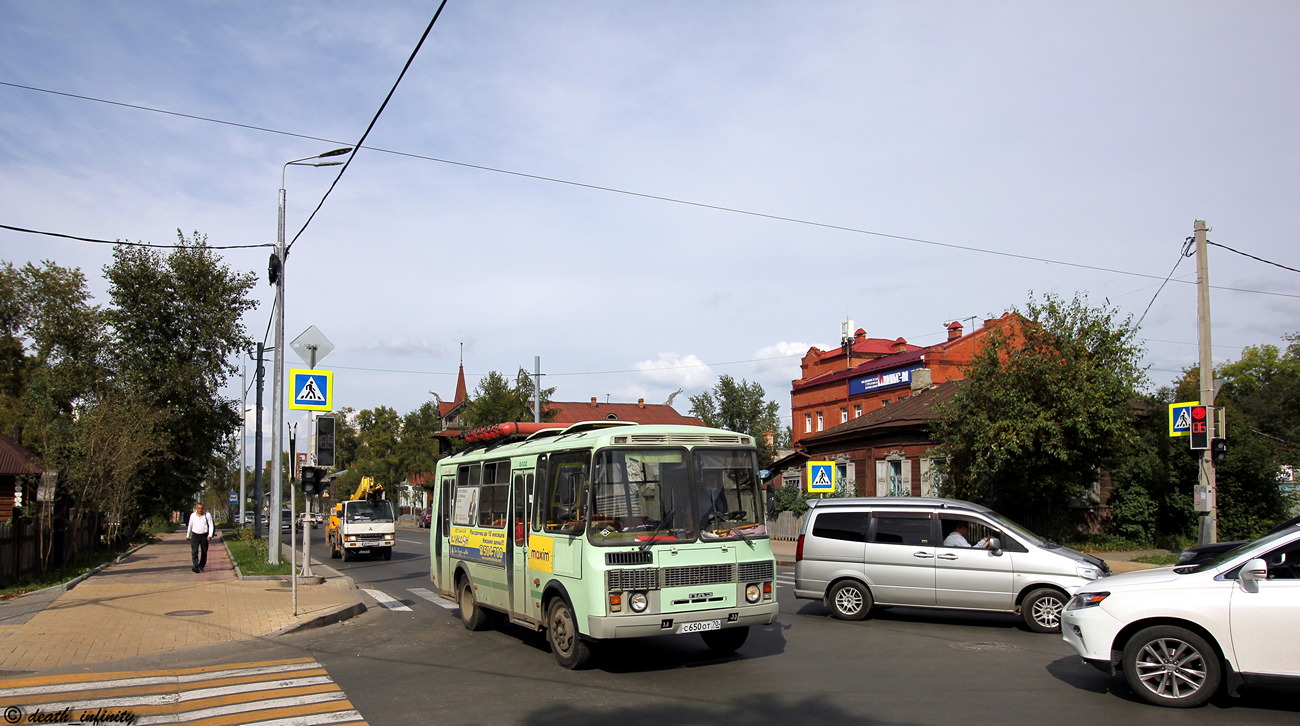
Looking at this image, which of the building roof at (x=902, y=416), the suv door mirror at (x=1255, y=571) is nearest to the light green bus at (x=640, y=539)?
the suv door mirror at (x=1255, y=571)

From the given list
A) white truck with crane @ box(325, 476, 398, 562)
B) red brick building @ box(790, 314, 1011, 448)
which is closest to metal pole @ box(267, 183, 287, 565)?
white truck with crane @ box(325, 476, 398, 562)

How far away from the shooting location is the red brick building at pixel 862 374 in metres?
55.8

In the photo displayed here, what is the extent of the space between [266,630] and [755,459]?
7.48m

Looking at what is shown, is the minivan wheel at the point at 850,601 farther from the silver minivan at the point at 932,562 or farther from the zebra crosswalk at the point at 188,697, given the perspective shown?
the zebra crosswalk at the point at 188,697

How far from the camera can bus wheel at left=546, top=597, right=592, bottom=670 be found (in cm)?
966

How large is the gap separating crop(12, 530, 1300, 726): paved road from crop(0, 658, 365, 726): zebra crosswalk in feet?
1.08

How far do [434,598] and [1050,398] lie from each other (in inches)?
667

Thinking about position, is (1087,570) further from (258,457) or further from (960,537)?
(258,457)

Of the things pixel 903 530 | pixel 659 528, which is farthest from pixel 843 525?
pixel 659 528

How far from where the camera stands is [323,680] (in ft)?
31.2

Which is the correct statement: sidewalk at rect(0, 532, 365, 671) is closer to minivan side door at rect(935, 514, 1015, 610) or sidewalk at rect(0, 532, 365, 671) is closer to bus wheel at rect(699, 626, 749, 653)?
bus wheel at rect(699, 626, 749, 653)

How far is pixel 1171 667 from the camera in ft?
25.6

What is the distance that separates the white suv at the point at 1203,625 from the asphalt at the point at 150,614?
1038cm

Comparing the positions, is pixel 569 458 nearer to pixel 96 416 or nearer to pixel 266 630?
pixel 266 630
